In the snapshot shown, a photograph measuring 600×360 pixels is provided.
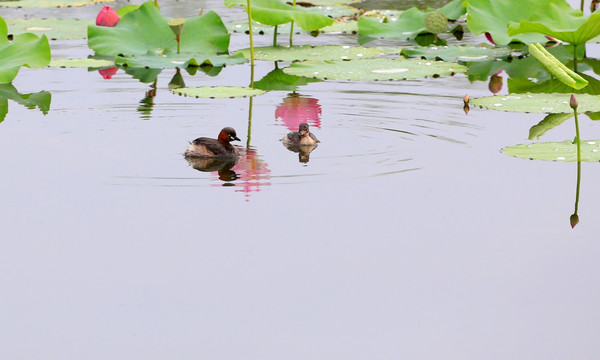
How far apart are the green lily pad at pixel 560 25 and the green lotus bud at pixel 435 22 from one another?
2995 mm

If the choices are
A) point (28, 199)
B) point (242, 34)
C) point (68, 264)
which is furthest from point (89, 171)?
point (242, 34)

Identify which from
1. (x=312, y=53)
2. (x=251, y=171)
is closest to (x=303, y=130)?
(x=251, y=171)

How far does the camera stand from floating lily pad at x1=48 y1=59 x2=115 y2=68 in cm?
1293

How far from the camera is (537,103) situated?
9.84 m

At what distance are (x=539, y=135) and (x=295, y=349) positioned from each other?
4.88 m

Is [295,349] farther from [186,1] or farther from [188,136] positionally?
[186,1]

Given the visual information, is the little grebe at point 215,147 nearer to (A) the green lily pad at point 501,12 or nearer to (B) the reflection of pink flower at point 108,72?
(B) the reflection of pink flower at point 108,72

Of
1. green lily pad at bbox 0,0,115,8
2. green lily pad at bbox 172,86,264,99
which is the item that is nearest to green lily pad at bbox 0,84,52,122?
green lily pad at bbox 172,86,264,99

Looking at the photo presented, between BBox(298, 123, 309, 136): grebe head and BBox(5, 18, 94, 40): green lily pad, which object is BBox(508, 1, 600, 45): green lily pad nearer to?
BBox(298, 123, 309, 136): grebe head

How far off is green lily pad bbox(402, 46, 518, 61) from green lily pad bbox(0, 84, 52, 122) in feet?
15.5

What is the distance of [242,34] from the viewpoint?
17.0 meters

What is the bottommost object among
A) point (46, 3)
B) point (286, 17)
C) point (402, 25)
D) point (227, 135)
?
point (227, 135)

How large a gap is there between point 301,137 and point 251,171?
0.81 meters

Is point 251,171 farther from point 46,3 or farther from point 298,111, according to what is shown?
point 46,3
